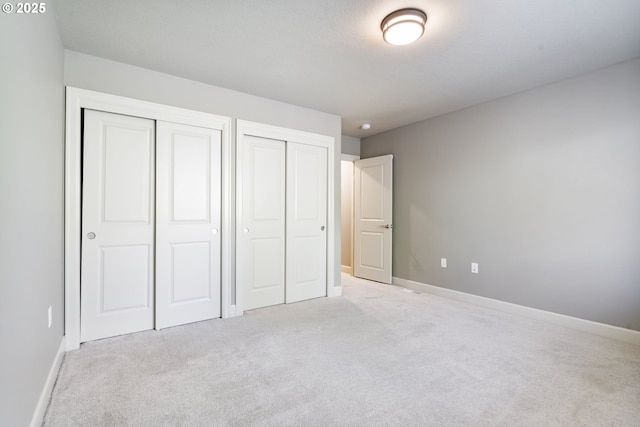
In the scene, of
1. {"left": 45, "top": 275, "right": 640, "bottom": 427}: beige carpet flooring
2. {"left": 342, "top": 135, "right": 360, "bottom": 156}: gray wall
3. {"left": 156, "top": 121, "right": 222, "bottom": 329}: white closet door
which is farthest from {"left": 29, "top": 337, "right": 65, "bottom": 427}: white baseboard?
{"left": 342, "top": 135, "right": 360, "bottom": 156}: gray wall

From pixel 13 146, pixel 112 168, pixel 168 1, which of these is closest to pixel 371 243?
pixel 112 168

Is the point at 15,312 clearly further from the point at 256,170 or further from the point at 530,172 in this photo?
the point at 530,172

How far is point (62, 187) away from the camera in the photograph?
2434mm

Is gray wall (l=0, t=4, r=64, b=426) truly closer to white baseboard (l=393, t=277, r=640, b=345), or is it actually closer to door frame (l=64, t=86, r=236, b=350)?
door frame (l=64, t=86, r=236, b=350)

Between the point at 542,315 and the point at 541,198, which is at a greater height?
the point at 541,198

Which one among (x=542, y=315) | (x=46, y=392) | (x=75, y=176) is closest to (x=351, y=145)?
(x=542, y=315)

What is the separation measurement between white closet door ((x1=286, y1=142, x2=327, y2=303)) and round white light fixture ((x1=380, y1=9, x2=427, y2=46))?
6.10ft

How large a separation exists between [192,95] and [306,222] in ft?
6.29

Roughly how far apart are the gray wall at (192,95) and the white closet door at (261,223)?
1.09 ft

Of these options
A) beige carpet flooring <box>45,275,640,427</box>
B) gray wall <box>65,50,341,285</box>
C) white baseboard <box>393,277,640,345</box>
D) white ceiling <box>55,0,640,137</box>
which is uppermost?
white ceiling <box>55,0,640,137</box>

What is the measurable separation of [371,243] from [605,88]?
331 cm

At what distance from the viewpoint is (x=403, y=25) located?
81.2 inches

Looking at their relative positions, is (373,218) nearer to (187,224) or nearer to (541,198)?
(541,198)

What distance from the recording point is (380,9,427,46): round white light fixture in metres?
2.01
